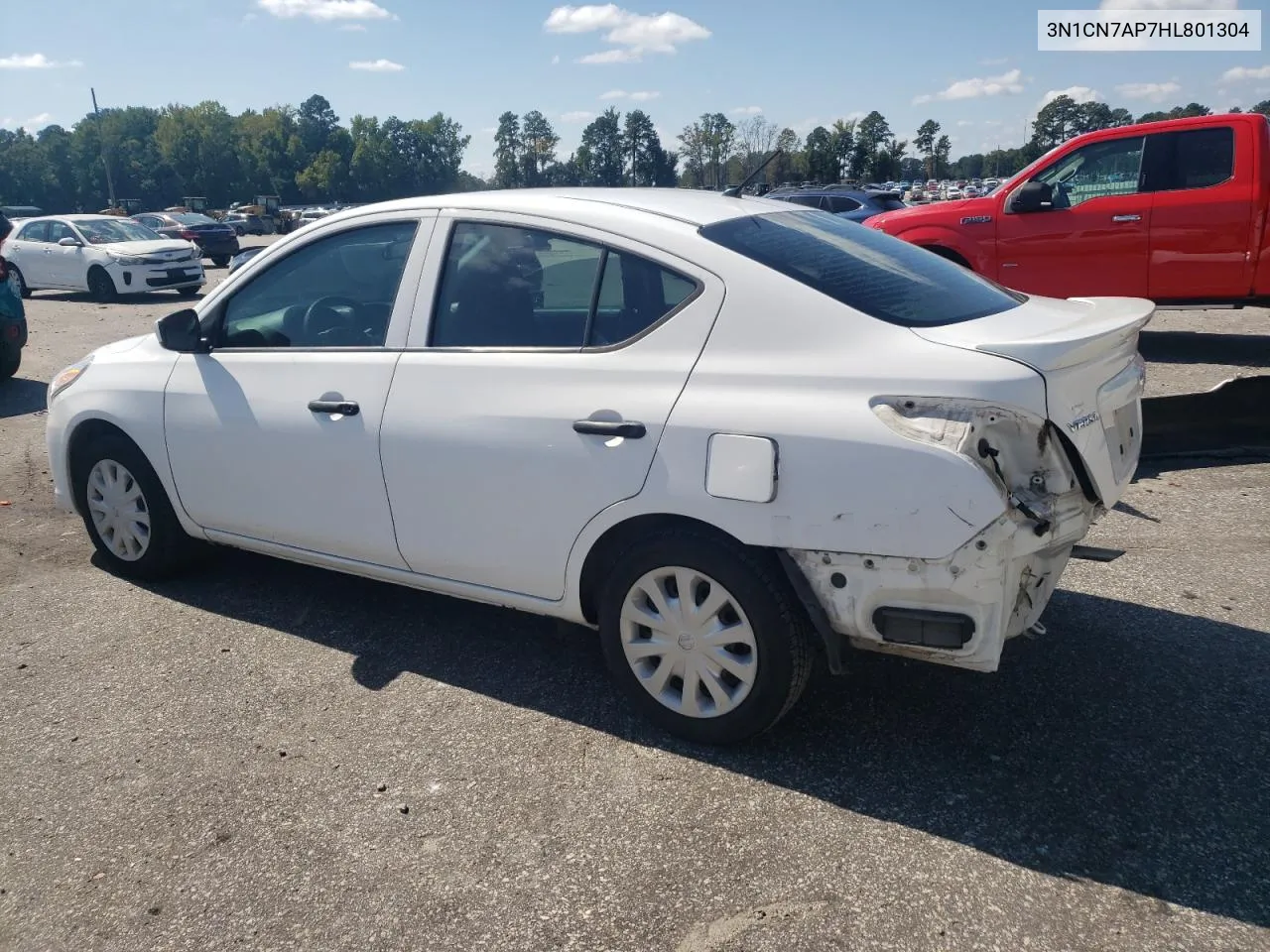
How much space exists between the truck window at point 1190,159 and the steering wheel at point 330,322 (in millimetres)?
7912

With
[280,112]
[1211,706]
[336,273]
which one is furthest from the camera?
[280,112]

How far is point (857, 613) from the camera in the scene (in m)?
2.90

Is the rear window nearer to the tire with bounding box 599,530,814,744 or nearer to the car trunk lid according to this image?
the car trunk lid

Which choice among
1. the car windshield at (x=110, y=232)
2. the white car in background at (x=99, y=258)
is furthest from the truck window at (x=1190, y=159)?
the car windshield at (x=110, y=232)

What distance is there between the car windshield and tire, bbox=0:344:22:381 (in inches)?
369

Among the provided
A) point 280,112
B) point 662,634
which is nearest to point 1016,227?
point 662,634

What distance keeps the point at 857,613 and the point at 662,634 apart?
654 millimetres

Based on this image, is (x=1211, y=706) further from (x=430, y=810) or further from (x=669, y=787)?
(x=430, y=810)

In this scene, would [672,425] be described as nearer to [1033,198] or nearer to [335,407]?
[335,407]

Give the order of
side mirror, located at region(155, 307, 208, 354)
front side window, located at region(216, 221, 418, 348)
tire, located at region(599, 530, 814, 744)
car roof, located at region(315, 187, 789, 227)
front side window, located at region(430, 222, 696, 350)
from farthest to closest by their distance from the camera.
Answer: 1. side mirror, located at region(155, 307, 208, 354)
2. front side window, located at region(216, 221, 418, 348)
3. car roof, located at region(315, 187, 789, 227)
4. front side window, located at region(430, 222, 696, 350)
5. tire, located at region(599, 530, 814, 744)

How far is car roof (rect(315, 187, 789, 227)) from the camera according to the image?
351cm

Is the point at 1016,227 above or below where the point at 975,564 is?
above

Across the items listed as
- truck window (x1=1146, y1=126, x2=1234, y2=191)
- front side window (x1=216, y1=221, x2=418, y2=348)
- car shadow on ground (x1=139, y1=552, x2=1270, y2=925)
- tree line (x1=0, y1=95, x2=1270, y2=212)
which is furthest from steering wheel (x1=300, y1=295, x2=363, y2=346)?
tree line (x1=0, y1=95, x2=1270, y2=212)

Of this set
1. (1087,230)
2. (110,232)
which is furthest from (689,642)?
(110,232)
